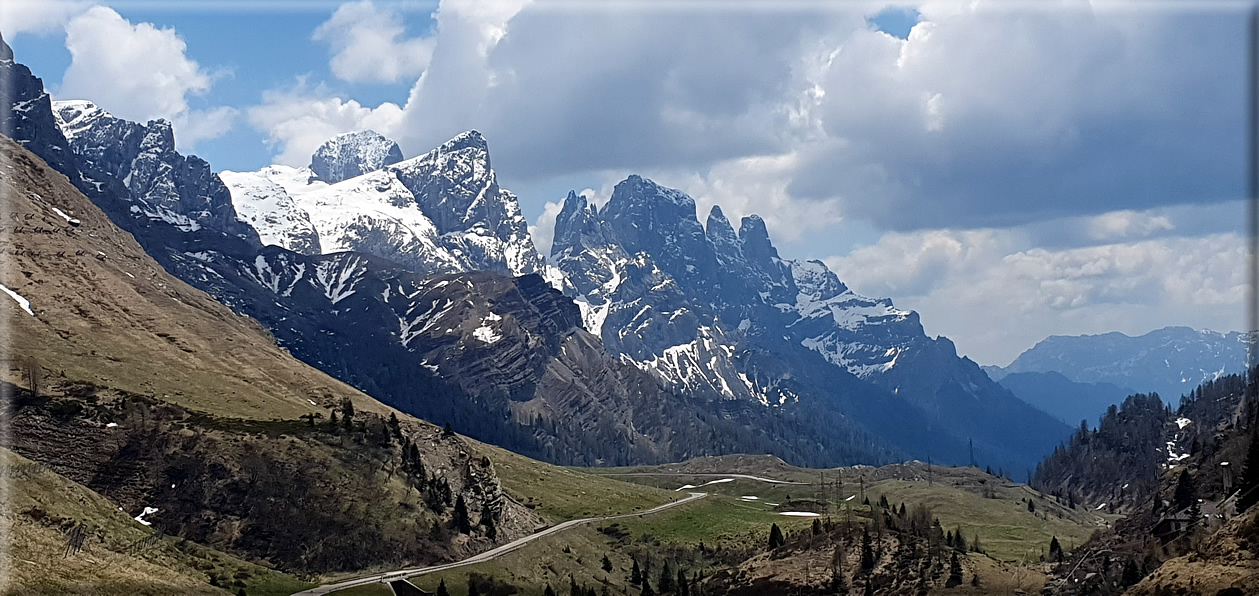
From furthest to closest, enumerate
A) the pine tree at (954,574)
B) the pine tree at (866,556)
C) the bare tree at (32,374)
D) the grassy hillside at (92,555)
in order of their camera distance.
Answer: the bare tree at (32,374) < the pine tree at (866,556) < the pine tree at (954,574) < the grassy hillside at (92,555)

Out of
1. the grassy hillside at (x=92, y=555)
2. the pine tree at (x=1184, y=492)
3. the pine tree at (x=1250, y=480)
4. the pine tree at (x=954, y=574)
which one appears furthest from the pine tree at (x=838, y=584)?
the grassy hillside at (x=92, y=555)

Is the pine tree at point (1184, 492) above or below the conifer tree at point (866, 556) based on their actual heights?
above

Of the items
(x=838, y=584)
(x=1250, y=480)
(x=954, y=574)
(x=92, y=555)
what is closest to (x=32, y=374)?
(x=92, y=555)

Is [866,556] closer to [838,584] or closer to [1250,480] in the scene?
[838,584]

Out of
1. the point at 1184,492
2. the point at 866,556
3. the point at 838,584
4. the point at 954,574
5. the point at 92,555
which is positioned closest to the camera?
the point at 92,555

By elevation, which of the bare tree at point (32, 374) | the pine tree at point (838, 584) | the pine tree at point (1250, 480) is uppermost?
the bare tree at point (32, 374)

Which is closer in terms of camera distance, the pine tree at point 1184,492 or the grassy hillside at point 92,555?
the grassy hillside at point 92,555

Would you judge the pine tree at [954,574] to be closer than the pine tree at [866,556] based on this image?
Yes

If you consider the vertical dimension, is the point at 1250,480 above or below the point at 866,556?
above

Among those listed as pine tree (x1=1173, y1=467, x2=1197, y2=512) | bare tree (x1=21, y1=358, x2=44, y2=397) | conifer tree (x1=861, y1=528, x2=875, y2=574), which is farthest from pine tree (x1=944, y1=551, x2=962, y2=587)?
bare tree (x1=21, y1=358, x2=44, y2=397)

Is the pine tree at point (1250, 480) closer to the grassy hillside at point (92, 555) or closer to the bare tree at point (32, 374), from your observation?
the grassy hillside at point (92, 555)

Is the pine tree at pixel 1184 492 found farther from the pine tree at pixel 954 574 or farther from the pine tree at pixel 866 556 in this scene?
the pine tree at pixel 866 556

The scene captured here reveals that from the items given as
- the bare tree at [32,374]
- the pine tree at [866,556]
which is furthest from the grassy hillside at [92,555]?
the pine tree at [866,556]

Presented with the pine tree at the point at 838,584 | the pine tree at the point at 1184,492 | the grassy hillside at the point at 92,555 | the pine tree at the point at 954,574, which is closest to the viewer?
the grassy hillside at the point at 92,555
